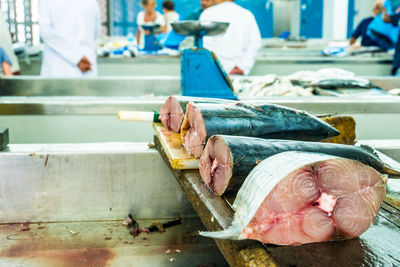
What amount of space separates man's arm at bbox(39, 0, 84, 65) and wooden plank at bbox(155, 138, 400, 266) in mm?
4782

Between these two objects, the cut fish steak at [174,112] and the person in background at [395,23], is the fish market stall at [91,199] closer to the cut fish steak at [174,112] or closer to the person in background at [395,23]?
the cut fish steak at [174,112]

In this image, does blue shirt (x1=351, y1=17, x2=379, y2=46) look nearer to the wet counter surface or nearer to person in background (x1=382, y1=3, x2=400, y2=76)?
person in background (x1=382, y1=3, x2=400, y2=76)

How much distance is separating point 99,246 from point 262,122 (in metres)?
0.88

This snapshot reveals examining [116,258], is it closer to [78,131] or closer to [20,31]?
[78,131]

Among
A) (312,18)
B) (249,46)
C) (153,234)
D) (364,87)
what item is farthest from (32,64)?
(312,18)

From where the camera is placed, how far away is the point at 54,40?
5.48 metres

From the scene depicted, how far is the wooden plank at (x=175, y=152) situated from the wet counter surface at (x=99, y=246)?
39 cm

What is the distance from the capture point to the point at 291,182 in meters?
1.01

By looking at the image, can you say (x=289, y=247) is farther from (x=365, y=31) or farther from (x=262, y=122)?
(x=365, y=31)

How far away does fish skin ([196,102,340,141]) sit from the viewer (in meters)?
1.55

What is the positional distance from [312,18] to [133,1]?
22.1 ft

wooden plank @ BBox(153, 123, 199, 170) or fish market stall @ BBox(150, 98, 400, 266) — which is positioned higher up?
wooden plank @ BBox(153, 123, 199, 170)

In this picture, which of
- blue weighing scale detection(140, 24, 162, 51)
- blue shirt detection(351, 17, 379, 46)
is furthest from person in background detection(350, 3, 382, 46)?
blue weighing scale detection(140, 24, 162, 51)

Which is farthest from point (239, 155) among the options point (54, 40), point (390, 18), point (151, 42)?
point (390, 18)
